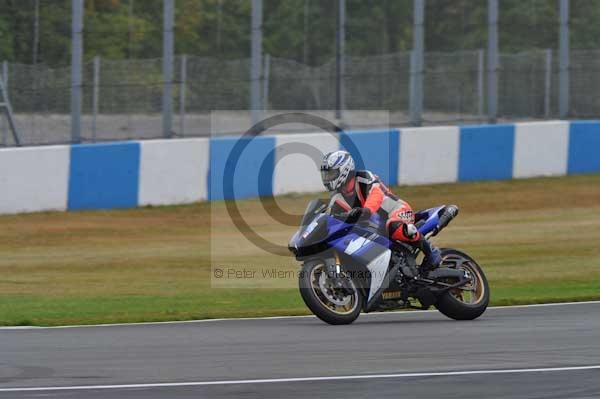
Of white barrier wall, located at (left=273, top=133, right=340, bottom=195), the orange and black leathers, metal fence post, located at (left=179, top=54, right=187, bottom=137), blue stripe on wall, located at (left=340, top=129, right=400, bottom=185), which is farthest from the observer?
blue stripe on wall, located at (left=340, top=129, right=400, bottom=185)

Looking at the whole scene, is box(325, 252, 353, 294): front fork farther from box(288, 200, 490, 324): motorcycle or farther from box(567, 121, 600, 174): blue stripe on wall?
box(567, 121, 600, 174): blue stripe on wall

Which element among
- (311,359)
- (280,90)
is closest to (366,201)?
(311,359)

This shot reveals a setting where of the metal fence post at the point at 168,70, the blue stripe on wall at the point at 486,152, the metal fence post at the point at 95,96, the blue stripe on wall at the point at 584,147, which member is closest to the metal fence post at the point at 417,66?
the blue stripe on wall at the point at 486,152

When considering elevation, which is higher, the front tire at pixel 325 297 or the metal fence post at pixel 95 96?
the metal fence post at pixel 95 96

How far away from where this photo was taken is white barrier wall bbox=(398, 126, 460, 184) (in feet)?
74.8

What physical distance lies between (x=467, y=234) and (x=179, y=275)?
212 inches

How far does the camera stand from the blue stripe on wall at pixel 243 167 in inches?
806

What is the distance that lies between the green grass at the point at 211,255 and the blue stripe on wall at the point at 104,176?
0.26m

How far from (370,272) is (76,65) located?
9.95 meters

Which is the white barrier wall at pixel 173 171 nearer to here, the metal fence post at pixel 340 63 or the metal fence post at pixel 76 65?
the metal fence post at pixel 76 65

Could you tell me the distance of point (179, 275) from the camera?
14.6 metres

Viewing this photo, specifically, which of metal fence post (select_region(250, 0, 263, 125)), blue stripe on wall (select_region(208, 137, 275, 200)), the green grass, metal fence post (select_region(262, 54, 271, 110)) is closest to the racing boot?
the green grass

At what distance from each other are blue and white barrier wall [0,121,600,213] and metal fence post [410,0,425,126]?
0.53 meters

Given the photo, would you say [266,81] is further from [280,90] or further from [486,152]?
[486,152]
